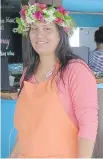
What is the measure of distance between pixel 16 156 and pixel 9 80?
110 cm

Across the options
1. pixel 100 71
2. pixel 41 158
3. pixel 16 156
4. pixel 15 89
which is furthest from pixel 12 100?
pixel 41 158

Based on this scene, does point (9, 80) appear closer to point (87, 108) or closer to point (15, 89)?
point (15, 89)

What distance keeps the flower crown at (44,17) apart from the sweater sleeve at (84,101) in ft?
0.78

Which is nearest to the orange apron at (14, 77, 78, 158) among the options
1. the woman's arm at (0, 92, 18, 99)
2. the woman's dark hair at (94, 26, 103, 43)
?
the woman's arm at (0, 92, 18, 99)

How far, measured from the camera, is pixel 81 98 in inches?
39.8

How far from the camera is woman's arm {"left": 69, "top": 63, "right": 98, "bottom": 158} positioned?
101cm

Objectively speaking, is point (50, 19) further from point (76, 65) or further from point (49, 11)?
point (76, 65)

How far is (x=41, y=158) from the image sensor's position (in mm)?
1102

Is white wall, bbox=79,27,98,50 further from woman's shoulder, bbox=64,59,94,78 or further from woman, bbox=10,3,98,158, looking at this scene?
woman's shoulder, bbox=64,59,94,78

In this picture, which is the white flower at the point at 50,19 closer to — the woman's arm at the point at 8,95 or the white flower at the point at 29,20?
the white flower at the point at 29,20

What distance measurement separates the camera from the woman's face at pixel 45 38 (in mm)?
1138

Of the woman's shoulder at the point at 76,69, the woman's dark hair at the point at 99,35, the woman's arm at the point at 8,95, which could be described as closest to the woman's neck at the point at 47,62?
the woman's shoulder at the point at 76,69

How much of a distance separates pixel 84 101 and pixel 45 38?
0.28 meters

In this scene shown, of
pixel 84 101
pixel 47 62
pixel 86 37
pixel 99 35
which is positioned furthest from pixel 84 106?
pixel 86 37
